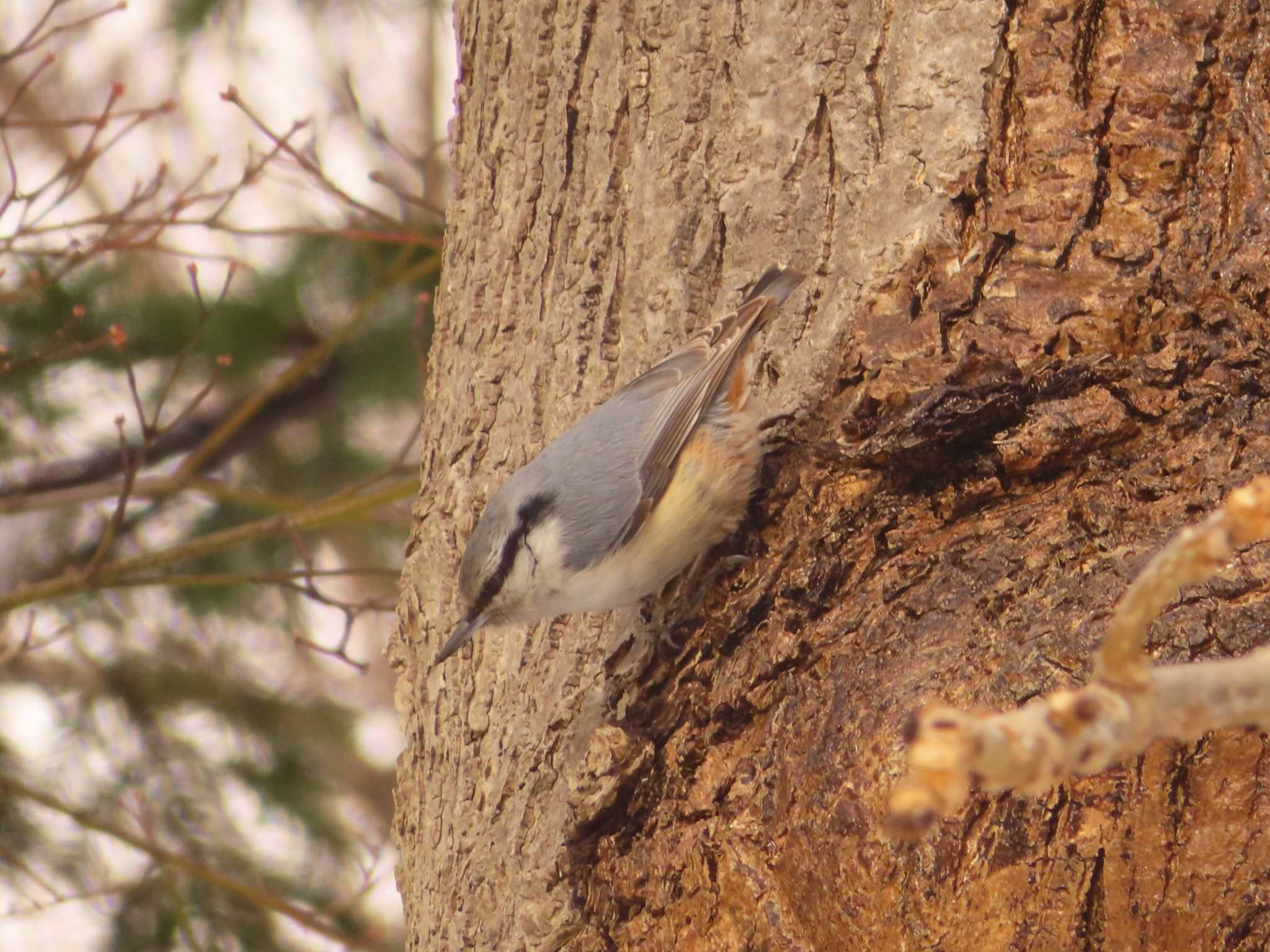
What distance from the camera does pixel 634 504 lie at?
2.28 metres

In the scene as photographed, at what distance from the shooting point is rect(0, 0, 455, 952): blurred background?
2.96m

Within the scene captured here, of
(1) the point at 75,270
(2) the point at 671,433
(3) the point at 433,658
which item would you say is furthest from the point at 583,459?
(1) the point at 75,270

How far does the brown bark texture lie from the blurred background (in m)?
0.79

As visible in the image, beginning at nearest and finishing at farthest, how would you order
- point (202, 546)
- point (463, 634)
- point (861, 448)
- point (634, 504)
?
point (861, 448) → point (463, 634) → point (634, 504) → point (202, 546)

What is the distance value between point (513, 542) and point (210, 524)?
6.39 ft

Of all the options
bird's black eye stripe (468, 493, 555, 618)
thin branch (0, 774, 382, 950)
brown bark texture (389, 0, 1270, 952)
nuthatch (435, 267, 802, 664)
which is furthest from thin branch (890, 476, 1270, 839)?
thin branch (0, 774, 382, 950)

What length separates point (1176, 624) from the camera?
141cm

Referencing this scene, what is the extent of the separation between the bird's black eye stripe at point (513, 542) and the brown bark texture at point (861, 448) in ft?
0.32

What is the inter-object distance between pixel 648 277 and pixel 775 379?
0.28 metres

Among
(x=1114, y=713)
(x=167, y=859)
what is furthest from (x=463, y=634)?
(x=1114, y=713)

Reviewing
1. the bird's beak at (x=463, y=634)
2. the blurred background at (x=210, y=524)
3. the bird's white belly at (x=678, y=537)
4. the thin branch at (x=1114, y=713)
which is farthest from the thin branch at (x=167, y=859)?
the thin branch at (x=1114, y=713)

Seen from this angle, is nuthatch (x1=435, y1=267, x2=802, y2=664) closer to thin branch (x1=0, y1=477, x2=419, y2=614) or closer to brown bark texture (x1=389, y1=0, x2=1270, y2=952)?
brown bark texture (x1=389, y1=0, x2=1270, y2=952)

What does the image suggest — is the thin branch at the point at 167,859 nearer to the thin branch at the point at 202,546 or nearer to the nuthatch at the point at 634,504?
the thin branch at the point at 202,546

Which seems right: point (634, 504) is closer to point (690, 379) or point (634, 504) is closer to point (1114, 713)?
point (690, 379)
